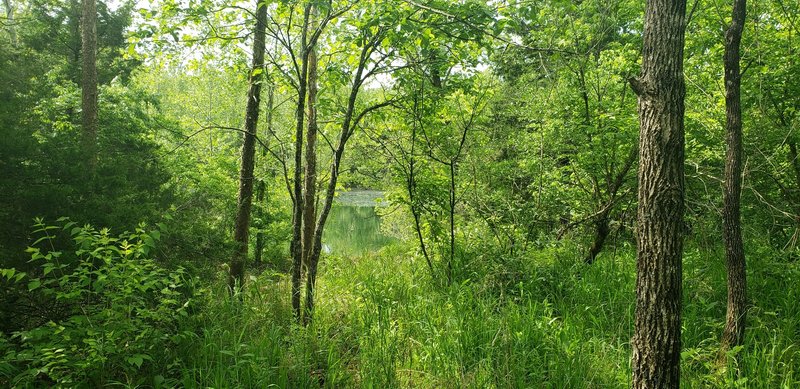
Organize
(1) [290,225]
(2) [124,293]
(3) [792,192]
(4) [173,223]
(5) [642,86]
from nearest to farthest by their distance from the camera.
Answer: (5) [642,86] → (2) [124,293] → (4) [173,223] → (3) [792,192] → (1) [290,225]

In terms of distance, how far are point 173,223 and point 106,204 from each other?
3.13ft

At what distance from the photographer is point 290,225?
31.7ft

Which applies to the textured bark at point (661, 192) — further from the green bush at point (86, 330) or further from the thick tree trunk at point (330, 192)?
the green bush at point (86, 330)

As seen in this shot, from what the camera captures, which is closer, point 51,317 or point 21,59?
point 51,317

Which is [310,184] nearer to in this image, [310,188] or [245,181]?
[310,188]

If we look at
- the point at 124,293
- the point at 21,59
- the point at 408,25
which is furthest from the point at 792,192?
the point at 21,59

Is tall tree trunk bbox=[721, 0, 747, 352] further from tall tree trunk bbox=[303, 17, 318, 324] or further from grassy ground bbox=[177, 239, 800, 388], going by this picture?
tall tree trunk bbox=[303, 17, 318, 324]

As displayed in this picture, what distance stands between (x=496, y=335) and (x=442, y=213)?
3.04 m

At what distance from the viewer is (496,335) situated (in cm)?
374

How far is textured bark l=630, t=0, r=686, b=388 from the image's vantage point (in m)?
2.51

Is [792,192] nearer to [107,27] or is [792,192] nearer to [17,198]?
[17,198]

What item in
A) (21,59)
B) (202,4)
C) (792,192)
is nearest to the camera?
(202,4)

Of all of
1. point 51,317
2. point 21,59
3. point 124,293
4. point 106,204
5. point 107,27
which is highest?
point 107,27

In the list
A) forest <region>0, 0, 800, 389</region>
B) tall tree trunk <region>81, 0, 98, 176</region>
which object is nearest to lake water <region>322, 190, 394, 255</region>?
forest <region>0, 0, 800, 389</region>
